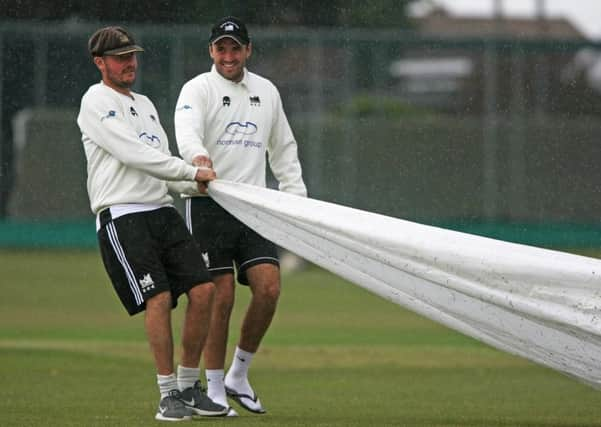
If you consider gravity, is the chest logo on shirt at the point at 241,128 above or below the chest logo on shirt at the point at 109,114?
below

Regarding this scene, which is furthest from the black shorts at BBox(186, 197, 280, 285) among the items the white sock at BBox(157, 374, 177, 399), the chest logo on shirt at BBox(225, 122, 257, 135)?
the white sock at BBox(157, 374, 177, 399)

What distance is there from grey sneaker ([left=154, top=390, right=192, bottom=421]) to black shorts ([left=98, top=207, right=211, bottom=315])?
491mm

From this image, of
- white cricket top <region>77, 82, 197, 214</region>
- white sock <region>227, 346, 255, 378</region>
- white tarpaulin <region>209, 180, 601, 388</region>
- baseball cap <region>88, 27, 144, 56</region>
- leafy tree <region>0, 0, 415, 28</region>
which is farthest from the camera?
leafy tree <region>0, 0, 415, 28</region>

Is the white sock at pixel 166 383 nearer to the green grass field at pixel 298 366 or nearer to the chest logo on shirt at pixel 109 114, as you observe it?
the green grass field at pixel 298 366

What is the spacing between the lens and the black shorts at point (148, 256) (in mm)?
7605

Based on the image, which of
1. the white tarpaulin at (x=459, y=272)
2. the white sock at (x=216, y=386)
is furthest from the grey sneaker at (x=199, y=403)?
the white tarpaulin at (x=459, y=272)

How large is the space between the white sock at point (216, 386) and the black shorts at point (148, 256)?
615 mm

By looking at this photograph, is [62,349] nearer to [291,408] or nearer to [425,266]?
[291,408]

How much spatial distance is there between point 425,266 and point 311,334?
734 cm

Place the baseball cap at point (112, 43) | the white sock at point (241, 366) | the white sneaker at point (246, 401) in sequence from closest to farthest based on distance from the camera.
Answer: the baseball cap at point (112, 43) → the white sneaker at point (246, 401) → the white sock at point (241, 366)

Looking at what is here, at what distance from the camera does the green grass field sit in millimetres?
8305

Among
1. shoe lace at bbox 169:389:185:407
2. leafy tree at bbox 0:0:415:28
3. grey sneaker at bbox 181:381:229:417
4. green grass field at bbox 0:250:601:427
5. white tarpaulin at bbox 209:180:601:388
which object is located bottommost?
green grass field at bbox 0:250:601:427

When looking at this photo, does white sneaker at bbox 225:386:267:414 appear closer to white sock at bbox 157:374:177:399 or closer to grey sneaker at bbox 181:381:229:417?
grey sneaker at bbox 181:381:229:417

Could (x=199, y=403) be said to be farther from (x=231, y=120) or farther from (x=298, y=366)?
(x=298, y=366)
